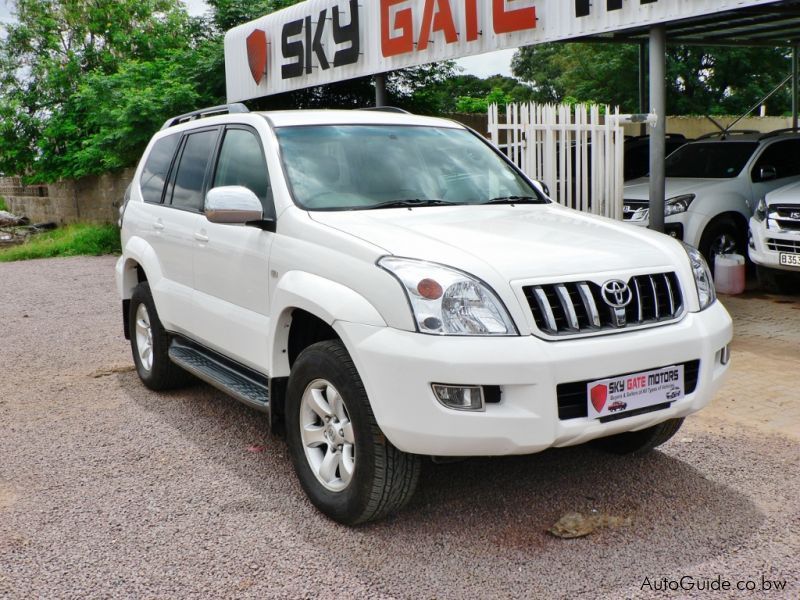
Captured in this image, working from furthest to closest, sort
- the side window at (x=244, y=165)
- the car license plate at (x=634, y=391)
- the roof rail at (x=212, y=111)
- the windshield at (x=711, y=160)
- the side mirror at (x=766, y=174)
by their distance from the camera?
the windshield at (x=711, y=160) < the side mirror at (x=766, y=174) < the roof rail at (x=212, y=111) < the side window at (x=244, y=165) < the car license plate at (x=634, y=391)

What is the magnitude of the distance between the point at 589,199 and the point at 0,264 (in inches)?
487

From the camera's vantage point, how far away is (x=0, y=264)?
56.5 feet

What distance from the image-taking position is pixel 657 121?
8891 mm

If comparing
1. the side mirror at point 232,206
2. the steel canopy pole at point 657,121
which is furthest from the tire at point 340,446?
the steel canopy pole at point 657,121

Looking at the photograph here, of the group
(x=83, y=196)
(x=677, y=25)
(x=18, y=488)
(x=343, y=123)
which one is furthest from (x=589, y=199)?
(x=83, y=196)

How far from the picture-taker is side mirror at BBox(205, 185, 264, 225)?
14.5 feet

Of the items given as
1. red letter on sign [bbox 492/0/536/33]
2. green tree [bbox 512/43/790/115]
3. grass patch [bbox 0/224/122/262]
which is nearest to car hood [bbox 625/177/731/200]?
red letter on sign [bbox 492/0/536/33]

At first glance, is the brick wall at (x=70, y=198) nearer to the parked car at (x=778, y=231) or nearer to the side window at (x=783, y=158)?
the side window at (x=783, y=158)

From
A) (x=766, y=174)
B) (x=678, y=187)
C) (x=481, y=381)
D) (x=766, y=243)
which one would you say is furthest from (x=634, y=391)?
(x=766, y=174)

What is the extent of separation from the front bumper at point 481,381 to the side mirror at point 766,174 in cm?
839

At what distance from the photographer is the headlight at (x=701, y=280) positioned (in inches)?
168

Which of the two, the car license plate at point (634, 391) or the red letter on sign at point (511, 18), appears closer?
the car license plate at point (634, 391)

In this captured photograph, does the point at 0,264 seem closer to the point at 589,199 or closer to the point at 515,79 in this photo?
the point at 589,199

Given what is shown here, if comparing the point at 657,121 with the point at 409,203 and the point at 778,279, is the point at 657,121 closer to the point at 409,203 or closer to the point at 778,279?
the point at 778,279
